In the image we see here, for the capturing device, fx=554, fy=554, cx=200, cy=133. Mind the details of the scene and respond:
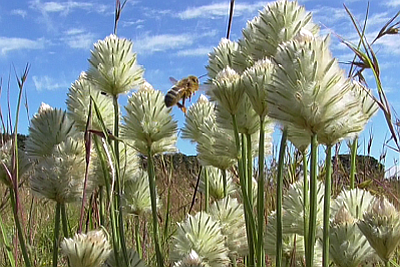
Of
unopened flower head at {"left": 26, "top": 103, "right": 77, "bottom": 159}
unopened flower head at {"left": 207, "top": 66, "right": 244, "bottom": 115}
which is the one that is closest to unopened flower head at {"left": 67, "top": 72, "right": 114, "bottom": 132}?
unopened flower head at {"left": 26, "top": 103, "right": 77, "bottom": 159}

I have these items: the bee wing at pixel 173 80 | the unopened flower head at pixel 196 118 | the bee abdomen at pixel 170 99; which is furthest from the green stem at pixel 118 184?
the bee wing at pixel 173 80

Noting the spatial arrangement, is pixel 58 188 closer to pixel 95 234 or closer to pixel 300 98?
pixel 95 234

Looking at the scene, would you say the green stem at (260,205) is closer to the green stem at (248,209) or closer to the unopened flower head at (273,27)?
A: the green stem at (248,209)

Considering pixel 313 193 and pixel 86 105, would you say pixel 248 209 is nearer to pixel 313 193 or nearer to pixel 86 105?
pixel 313 193

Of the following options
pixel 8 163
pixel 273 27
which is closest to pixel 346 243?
pixel 273 27

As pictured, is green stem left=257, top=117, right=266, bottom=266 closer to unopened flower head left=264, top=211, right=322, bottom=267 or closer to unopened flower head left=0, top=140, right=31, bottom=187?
unopened flower head left=264, top=211, right=322, bottom=267
